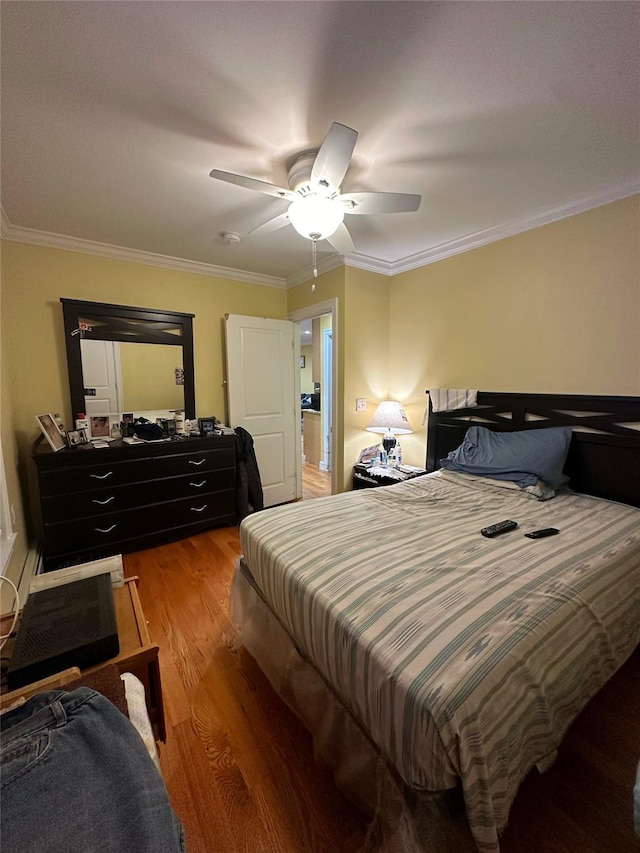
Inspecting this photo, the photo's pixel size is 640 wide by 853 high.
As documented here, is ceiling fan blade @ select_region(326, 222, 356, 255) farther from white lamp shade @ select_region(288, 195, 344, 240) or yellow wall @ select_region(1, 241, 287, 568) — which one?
yellow wall @ select_region(1, 241, 287, 568)

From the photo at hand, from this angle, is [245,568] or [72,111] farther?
[245,568]

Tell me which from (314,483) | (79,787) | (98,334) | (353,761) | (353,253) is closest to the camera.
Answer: (79,787)

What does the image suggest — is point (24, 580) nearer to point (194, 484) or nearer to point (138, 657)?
point (194, 484)

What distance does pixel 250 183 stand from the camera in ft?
4.94

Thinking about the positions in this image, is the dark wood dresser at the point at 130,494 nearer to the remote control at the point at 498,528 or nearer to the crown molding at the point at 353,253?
the crown molding at the point at 353,253

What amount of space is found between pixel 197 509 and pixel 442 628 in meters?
2.50

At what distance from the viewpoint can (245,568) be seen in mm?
1798

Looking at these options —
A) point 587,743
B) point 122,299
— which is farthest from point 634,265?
point 122,299

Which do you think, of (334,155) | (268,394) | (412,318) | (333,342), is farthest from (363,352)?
(334,155)

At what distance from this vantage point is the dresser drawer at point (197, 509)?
2.86 meters

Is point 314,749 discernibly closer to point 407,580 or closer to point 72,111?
point 407,580

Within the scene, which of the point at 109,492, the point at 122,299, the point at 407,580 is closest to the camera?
the point at 407,580

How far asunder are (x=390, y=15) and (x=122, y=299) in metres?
2.71

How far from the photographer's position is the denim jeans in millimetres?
494
